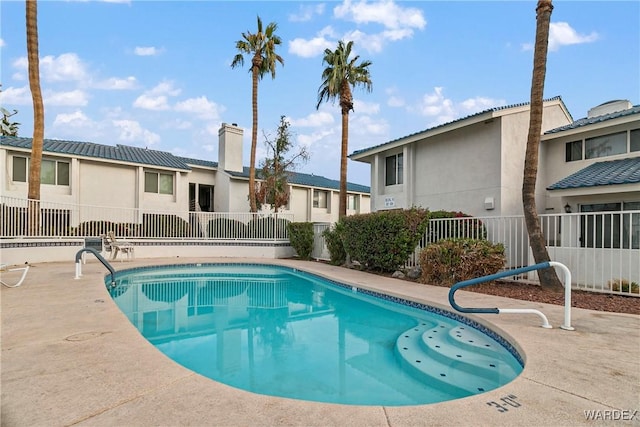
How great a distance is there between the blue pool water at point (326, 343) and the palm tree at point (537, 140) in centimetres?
307

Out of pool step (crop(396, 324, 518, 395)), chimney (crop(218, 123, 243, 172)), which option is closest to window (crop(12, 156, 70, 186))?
chimney (crop(218, 123, 243, 172))

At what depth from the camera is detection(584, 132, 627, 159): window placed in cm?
1088

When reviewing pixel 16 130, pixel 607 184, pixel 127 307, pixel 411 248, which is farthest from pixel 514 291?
pixel 16 130

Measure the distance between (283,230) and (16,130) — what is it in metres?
32.4

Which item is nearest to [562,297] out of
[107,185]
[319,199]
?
[319,199]

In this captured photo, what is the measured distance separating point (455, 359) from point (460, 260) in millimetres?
4524

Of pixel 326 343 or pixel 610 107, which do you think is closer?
pixel 326 343

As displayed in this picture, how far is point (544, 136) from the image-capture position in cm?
1231

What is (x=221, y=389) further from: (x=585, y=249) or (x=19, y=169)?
(x=19, y=169)

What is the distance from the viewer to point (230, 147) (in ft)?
74.0

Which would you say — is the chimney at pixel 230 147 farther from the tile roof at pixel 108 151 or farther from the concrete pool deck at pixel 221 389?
the concrete pool deck at pixel 221 389

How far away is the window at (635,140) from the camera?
10508mm

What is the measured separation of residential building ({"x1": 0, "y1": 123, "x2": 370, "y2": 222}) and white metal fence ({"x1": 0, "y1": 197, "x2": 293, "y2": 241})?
10.7 ft

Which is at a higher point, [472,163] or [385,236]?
[472,163]
